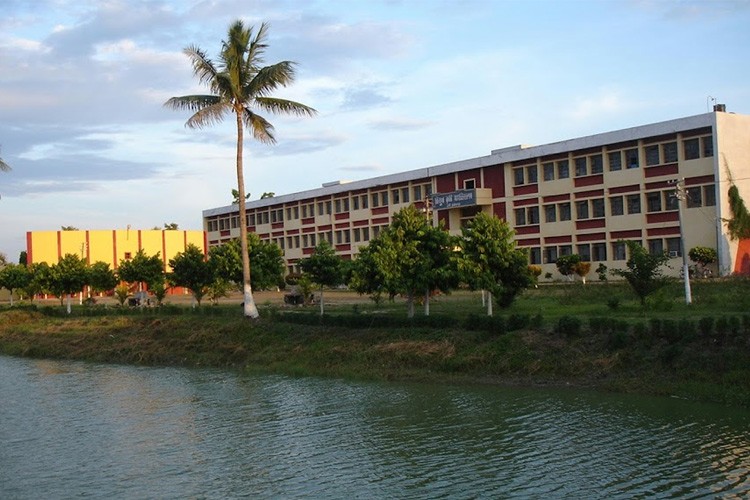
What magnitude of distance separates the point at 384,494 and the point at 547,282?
41.5 metres

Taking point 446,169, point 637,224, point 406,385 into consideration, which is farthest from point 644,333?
point 446,169

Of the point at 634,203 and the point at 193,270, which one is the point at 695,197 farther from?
the point at 193,270

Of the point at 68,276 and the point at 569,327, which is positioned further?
the point at 68,276

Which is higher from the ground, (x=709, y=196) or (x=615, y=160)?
(x=615, y=160)

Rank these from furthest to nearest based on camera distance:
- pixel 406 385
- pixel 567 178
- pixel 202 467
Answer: pixel 567 178 < pixel 406 385 < pixel 202 467

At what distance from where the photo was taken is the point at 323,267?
39.5 m

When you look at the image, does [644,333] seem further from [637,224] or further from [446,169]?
[446,169]

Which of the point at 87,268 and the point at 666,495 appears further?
the point at 87,268

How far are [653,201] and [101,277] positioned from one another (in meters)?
36.3

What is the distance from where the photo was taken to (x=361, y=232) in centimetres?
7200

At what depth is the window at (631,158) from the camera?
167 feet

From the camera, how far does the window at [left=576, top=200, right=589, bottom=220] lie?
54281mm

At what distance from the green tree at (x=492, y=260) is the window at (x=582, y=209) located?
76.6 feet

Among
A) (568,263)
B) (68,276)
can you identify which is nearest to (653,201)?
(568,263)
